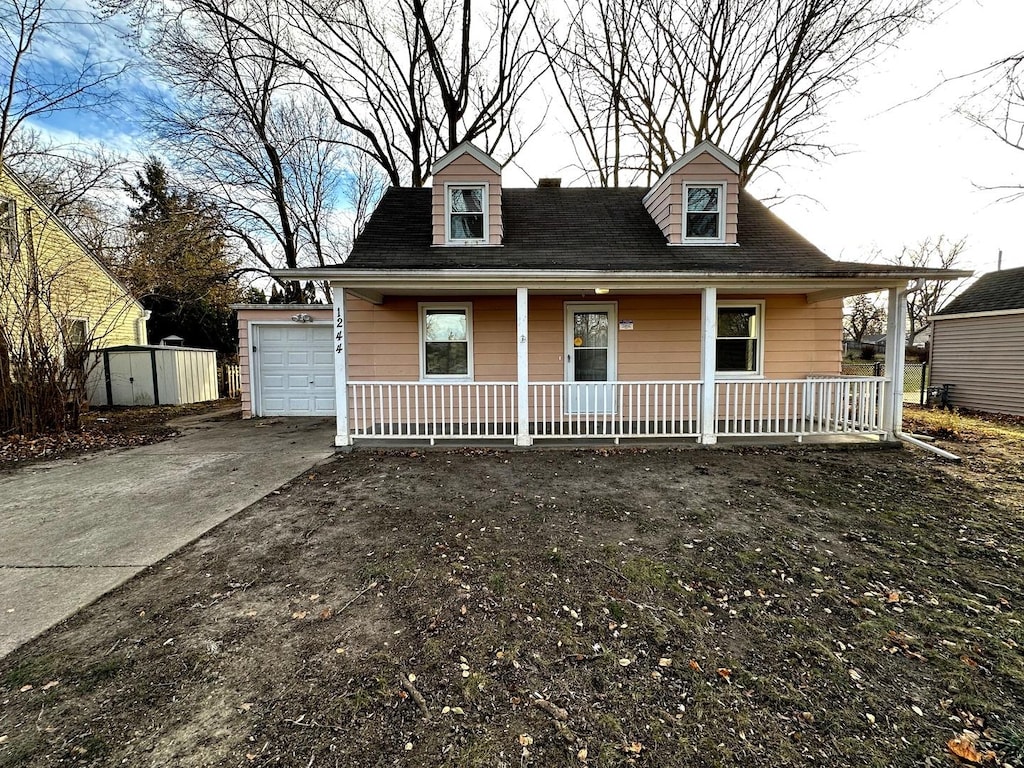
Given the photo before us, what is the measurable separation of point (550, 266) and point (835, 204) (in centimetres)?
1126

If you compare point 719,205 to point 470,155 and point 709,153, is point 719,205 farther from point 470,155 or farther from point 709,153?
point 470,155

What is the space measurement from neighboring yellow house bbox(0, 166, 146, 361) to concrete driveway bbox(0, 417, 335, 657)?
259 centimetres

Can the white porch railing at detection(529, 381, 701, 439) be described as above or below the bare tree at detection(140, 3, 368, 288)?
below

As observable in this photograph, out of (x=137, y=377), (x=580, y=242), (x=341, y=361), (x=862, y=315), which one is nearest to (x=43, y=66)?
(x=137, y=377)

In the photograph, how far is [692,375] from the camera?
25.9 feet

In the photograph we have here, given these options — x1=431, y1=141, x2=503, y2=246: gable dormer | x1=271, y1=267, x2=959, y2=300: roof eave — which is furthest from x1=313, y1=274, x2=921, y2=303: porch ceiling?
x1=431, y1=141, x2=503, y2=246: gable dormer

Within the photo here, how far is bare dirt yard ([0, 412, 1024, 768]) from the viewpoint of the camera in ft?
5.60

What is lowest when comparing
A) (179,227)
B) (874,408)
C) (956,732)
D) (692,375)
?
(956,732)

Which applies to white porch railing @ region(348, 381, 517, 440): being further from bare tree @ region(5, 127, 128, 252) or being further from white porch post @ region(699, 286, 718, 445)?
bare tree @ region(5, 127, 128, 252)

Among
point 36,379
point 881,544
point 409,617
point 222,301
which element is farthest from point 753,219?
point 222,301

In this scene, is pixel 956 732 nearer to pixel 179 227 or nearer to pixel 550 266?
pixel 550 266

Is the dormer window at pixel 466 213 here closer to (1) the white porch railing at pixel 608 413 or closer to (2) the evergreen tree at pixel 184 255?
(1) the white porch railing at pixel 608 413

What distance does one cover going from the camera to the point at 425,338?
7.78m

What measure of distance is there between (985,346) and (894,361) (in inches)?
264
